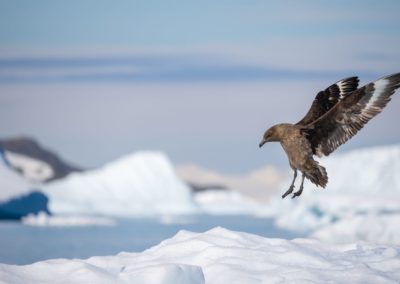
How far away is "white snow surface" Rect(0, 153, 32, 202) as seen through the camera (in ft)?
122

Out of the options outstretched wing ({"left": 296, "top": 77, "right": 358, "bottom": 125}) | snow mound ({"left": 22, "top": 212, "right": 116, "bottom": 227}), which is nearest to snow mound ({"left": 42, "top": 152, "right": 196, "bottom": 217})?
snow mound ({"left": 22, "top": 212, "right": 116, "bottom": 227})

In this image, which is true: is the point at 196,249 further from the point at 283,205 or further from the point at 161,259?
the point at 283,205

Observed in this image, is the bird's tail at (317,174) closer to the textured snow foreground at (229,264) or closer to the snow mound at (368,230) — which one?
the textured snow foreground at (229,264)

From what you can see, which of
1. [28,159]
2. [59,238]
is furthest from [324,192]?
[28,159]

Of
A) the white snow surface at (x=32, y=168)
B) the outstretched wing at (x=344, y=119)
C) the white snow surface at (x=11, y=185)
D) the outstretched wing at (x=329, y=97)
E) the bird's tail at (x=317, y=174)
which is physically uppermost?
the white snow surface at (x=32, y=168)

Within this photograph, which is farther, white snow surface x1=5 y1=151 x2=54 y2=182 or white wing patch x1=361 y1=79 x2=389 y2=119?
white snow surface x1=5 y1=151 x2=54 y2=182

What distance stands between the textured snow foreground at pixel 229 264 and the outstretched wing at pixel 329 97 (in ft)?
4.84

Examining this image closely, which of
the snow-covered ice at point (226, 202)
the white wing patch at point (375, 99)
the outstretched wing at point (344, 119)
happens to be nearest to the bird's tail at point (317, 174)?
the outstretched wing at point (344, 119)

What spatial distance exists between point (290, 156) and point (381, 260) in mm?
1472

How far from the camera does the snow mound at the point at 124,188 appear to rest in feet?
190

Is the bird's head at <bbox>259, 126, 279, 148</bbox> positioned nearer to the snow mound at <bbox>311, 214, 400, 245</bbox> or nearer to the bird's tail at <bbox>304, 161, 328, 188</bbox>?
the bird's tail at <bbox>304, 161, 328, 188</bbox>

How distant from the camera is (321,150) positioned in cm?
966

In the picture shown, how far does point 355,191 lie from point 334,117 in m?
41.2

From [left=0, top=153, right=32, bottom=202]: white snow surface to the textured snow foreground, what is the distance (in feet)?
95.6
